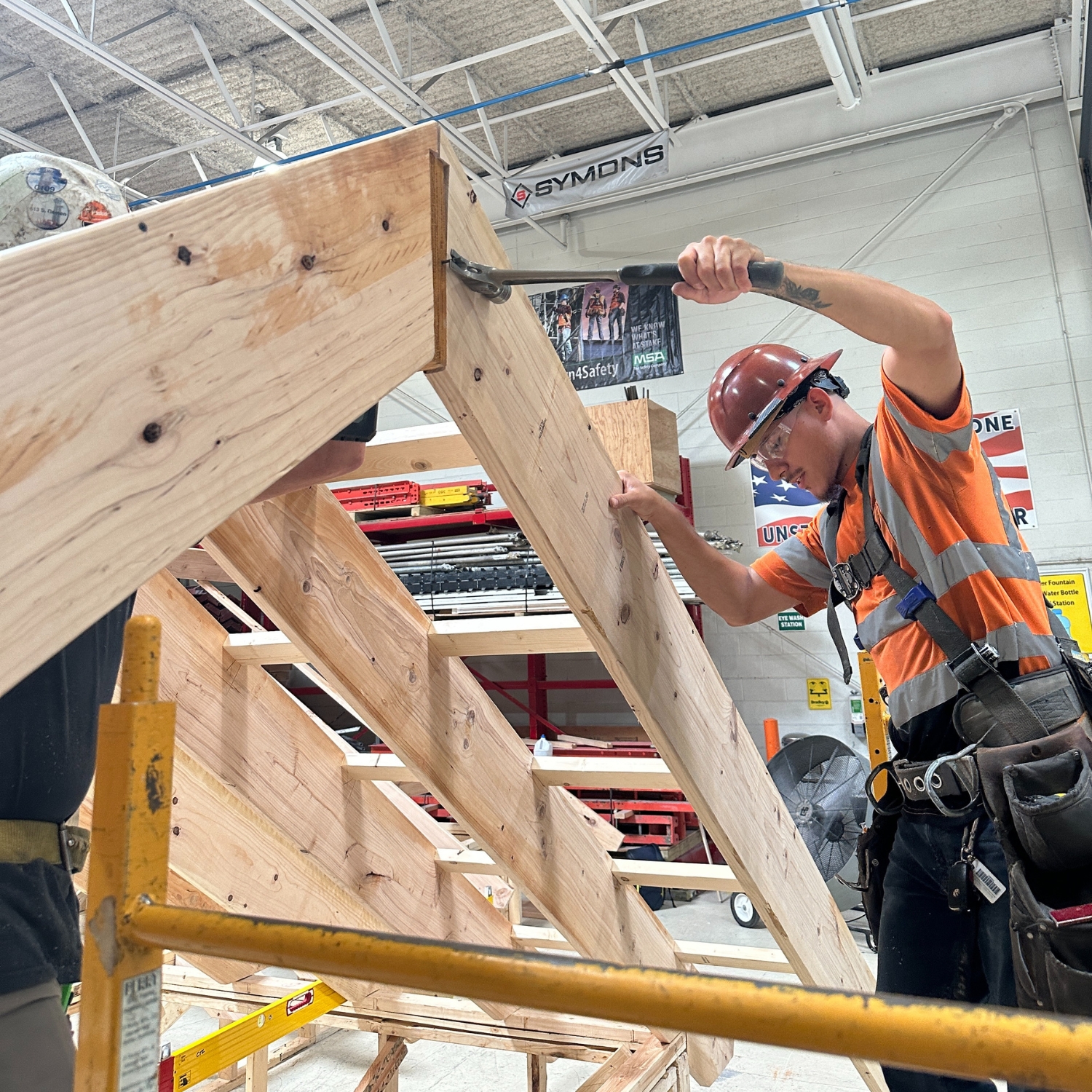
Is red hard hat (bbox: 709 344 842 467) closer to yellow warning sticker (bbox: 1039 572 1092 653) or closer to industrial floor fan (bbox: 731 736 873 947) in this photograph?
industrial floor fan (bbox: 731 736 873 947)

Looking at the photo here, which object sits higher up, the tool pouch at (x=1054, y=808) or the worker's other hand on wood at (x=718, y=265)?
the worker's other hand on wood at (x=718, y=265)

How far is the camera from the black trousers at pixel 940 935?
1907 millimetres

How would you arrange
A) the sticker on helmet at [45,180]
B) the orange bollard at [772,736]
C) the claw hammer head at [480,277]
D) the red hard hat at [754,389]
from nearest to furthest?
the sticker on helmet at [45,180] < the claw hammer head at [480,277] < the red hard hat at [754,389] < the orange bollard at [772,736]

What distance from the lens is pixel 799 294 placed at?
139 cm

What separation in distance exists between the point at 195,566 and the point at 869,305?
5.89 ft

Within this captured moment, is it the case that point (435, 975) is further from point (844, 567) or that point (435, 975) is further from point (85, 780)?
point (844, 567)

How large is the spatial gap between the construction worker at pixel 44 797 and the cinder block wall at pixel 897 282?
6.13 meters

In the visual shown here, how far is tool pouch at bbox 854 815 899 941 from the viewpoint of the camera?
216 centimetres

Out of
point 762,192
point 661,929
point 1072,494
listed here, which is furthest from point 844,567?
point 762,192

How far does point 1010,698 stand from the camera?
1.75 metres

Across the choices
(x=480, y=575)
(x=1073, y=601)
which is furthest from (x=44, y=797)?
(x=1073, y=601)

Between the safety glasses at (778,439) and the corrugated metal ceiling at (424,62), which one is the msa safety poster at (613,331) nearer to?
the corrugated metal ceiling at (424,62)

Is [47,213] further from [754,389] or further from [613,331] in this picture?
[613,331]

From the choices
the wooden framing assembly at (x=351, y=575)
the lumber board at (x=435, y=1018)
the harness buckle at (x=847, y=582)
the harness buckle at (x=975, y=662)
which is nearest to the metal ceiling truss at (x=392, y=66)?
the wooden framing assembly at (x=351, y=575)
